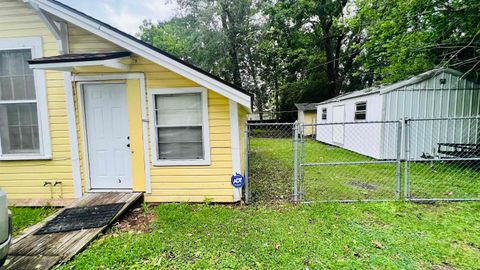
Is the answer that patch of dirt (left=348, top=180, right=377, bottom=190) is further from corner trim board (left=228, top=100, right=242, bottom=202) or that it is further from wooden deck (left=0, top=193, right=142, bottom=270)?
wooden deck (left=0, top=193, right=142, bottom=270)

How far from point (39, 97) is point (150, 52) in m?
2.45

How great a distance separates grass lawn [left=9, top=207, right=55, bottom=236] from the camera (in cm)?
411

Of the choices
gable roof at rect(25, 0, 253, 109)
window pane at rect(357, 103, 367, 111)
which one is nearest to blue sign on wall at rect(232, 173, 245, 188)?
gable roof at rect(25, 0, 253, 109)

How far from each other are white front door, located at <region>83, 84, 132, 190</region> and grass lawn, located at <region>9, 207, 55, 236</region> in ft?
2.95

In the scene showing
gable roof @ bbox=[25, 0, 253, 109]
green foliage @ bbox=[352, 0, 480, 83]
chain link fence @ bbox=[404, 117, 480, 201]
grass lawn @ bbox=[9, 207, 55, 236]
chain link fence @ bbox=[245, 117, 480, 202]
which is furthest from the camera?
green foliage @ bbox=[352, 0, 480, 83]

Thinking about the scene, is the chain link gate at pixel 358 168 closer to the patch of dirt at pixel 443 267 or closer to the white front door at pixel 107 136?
the patch of dirt at pixel 443 267

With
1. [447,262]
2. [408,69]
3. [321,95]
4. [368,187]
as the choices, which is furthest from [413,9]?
[321,95]

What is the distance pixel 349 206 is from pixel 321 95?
2267 centimetres

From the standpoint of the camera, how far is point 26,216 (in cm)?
449

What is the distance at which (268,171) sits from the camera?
7.81 meters

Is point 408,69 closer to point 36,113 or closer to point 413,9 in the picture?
point 413,9

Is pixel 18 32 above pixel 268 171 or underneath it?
above

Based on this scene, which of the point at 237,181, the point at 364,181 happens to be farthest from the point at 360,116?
the point at 237,181

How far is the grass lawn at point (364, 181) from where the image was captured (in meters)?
5.37
